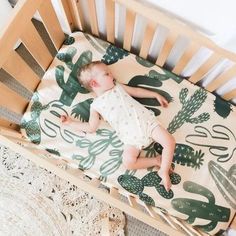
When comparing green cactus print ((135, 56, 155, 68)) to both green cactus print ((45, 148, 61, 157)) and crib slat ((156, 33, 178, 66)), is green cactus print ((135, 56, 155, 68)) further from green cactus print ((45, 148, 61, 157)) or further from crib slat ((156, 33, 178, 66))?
green cactus print ((45, 148, 61, 157))

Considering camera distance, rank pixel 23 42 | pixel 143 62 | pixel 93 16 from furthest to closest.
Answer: pixel 143 62 → pixel 93 16 → pixel 23 42

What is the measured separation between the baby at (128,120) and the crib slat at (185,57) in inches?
8.3

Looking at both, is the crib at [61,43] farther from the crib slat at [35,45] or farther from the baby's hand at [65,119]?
the baby's hand at [65,119]

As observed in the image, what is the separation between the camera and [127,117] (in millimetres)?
1305

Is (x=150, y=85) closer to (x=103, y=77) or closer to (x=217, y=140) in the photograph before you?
(x=103, y=77)

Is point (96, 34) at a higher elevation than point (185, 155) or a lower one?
higher

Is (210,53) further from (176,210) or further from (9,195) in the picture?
(9,195)

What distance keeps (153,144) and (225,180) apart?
0.29m

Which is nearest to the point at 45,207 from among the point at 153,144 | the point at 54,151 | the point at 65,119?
the point at 54,151

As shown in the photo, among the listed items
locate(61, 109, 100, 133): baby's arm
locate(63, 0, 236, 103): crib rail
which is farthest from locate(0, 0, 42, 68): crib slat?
locate(61, 109, 100, 133): baby's arm

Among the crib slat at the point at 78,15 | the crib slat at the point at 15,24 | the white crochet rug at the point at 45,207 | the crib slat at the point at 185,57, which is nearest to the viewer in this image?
→ the crib slat at the point at 15,24

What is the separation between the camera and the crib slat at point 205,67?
1.21 metres

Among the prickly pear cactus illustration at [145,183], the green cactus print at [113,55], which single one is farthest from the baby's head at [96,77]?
the prickly pear cactus illustration at [145,183]

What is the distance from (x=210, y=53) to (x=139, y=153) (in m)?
0.44
